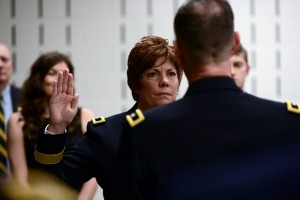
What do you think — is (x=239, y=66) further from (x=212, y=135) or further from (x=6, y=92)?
(x=212, y=135)

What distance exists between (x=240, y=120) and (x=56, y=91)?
724mm

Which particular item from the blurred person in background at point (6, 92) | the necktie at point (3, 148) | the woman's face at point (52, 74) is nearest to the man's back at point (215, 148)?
the woman's face at point (52, 74)

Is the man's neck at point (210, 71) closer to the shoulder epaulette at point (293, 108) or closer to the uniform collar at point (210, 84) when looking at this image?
the uniform collar at point (210, 84)

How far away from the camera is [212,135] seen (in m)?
1.17

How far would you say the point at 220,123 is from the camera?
119 cm

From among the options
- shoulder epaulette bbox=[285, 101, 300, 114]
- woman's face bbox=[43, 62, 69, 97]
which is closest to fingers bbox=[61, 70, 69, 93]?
shoulder epaulette bbox=[285, 101, 300, 114]

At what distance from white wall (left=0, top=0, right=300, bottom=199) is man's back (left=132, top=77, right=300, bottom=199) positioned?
140 inches

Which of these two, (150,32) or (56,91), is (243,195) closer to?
(56,91)

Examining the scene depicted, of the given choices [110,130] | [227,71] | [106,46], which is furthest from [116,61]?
[227,71]

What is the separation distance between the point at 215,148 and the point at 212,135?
0.03 metres

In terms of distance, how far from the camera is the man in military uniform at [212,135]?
1153 millimetres

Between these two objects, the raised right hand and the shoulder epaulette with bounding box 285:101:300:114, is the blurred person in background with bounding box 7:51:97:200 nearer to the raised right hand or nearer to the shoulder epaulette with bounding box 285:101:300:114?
the raised right hand

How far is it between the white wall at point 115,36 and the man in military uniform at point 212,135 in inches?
139

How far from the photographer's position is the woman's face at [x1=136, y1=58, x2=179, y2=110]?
207cm
